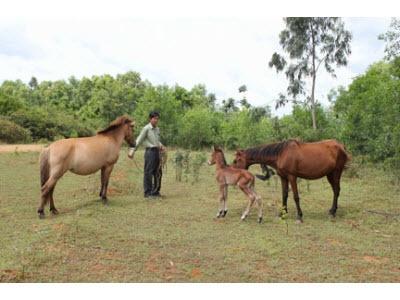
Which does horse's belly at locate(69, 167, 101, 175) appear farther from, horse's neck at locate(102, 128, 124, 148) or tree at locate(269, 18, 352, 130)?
tree at locate(269, 18, 352, 130)

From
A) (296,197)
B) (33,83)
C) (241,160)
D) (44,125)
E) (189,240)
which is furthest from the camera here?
(33,83)

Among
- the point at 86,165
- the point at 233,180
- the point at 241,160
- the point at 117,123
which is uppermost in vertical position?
the point at 117,123

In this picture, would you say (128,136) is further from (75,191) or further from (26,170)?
(26,170)

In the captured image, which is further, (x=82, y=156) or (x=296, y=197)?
(x=82, y=156)

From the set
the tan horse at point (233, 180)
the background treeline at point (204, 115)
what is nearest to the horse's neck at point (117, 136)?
the tan horse at point (233, 180)

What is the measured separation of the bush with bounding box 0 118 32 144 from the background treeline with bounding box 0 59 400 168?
0.22 feet

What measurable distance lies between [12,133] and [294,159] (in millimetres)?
27690

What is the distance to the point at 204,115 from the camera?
128 feet

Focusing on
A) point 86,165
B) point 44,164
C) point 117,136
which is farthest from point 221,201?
point 44,164

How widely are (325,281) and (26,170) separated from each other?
521 inches

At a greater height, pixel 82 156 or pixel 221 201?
pixel 82 156

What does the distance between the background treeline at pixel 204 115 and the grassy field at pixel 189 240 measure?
6.81m

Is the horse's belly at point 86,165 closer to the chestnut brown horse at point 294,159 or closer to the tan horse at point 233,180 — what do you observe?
the tan horse at point 233,180

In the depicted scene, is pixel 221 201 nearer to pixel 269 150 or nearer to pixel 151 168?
pixel 269 150
